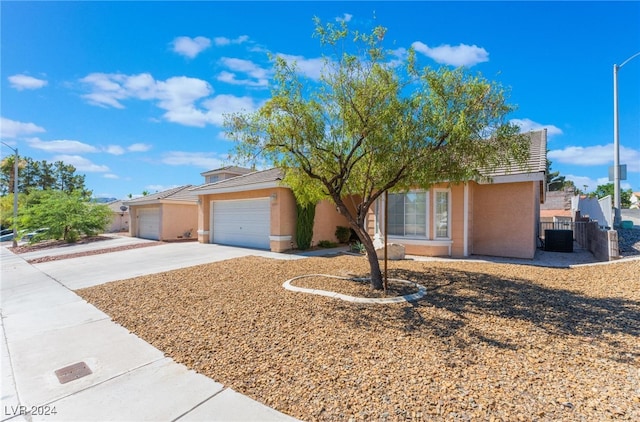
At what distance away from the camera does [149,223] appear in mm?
23359

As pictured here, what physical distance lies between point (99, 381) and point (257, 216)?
39.8 feet

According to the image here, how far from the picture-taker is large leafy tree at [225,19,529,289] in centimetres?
581

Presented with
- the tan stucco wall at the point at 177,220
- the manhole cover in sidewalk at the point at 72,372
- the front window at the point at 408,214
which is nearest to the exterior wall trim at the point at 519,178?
the front window at the point at 408,214

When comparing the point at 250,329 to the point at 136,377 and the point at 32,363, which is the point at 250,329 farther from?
the point at 32,363

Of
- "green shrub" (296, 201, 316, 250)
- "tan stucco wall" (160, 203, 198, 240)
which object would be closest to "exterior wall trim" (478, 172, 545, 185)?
"green shrub" (296, 201, 316, 250)

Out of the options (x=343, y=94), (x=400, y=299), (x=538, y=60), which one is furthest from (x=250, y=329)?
(x=538, y=60)

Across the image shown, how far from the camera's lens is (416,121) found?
591 cm

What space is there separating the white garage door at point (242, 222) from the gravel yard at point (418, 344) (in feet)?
24.3

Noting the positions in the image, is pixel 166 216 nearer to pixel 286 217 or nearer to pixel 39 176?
pixel 286 217

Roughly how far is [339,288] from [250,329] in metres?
2.69

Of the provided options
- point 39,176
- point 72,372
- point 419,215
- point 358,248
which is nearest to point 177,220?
point 358,248

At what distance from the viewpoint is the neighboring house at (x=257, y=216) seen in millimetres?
14086

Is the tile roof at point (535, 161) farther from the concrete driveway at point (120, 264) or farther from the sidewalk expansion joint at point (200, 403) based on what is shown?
the sidewalk expansion joint at point (200, 403)

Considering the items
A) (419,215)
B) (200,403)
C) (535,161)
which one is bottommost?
(200,403)
